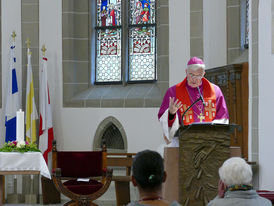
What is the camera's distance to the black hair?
3.05m

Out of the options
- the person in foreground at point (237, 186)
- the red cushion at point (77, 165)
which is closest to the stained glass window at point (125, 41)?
the red cushion at point (77, 165)

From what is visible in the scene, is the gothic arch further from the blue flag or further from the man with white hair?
the man with white hair

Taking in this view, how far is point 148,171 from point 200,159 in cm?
248

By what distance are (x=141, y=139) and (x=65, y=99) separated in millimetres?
1551

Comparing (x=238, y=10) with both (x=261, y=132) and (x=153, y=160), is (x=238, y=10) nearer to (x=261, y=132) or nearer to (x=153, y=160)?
(x=261, y=132)

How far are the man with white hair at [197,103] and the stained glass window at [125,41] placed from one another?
4.97m

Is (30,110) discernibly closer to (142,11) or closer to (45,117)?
(45,117)

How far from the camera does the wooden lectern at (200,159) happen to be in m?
5.46

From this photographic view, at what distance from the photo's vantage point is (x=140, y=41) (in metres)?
11.6

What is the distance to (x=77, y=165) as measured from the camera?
7.77m

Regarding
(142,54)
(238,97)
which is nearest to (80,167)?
(238,97)

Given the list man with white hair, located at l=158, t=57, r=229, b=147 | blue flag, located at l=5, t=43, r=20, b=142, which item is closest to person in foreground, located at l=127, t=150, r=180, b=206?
man with white hair, located at l=158, t=57, r=229, b=147

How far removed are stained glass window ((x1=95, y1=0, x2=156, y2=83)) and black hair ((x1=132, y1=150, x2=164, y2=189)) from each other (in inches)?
330

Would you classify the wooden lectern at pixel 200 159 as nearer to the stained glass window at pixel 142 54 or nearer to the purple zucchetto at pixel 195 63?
the purple zucchetto at pixel 195 63
